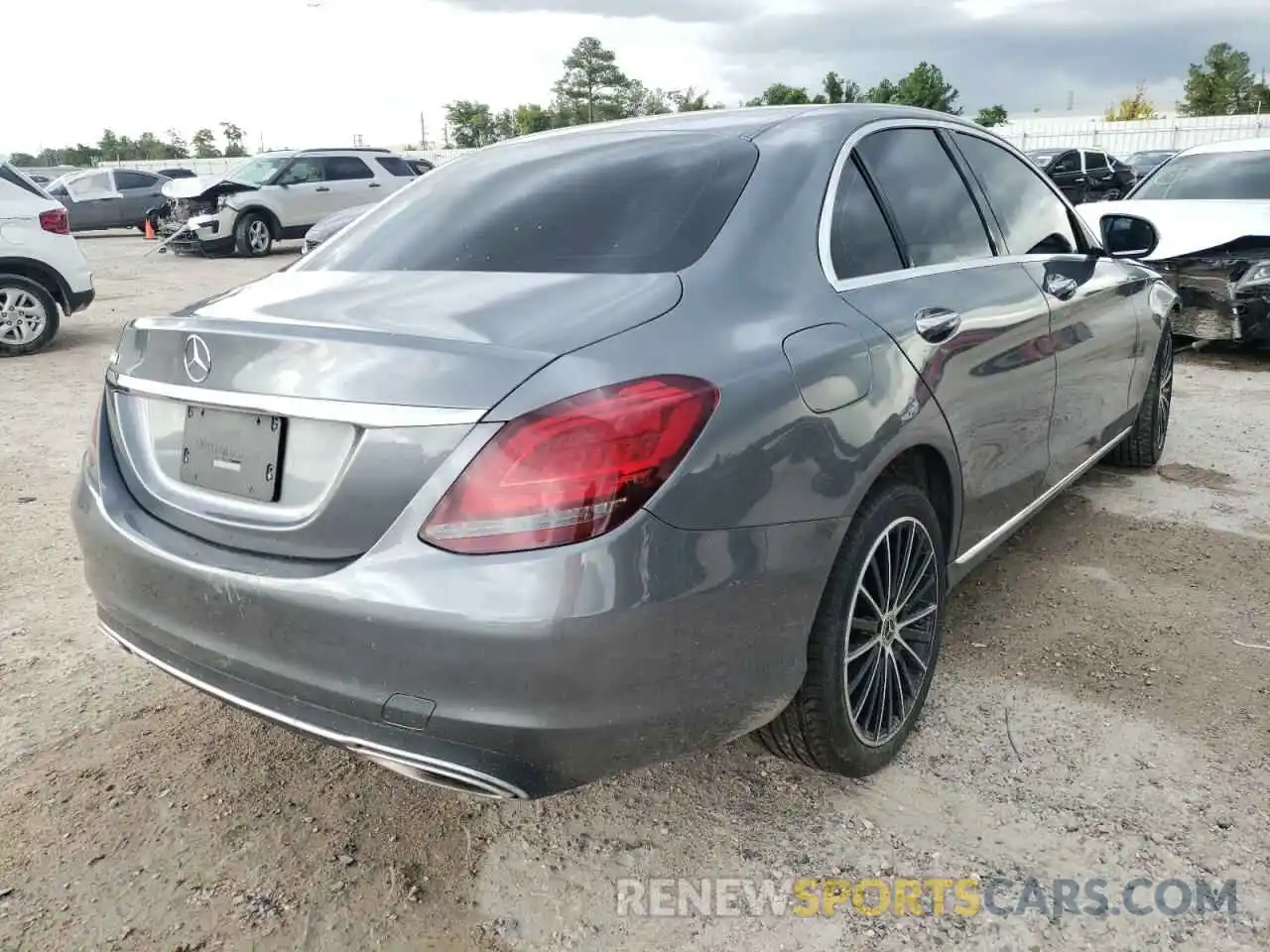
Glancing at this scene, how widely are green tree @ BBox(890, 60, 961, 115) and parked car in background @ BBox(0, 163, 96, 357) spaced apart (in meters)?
59.9

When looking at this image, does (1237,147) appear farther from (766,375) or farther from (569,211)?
(766,375)

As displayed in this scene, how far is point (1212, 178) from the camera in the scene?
854 cm

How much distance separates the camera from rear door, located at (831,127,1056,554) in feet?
8.29

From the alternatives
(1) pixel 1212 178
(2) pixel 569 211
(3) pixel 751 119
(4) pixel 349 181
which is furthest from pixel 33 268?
(4) pixel 349 181

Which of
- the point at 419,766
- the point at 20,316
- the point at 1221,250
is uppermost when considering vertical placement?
the point at 1221,250

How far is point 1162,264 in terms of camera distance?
24.6 feet

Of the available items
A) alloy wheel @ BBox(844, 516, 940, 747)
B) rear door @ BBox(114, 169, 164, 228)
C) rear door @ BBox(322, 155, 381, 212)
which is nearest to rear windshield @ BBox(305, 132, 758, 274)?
alloy wheel @ BBox(844, 516, 940, 747)

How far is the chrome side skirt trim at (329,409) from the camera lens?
177cm

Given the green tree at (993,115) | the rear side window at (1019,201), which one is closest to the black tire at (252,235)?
the rear side window at (1019,201)

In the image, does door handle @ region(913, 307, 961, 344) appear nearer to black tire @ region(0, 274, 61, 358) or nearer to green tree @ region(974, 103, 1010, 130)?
black tire @ region(0, 274, 61, 358)

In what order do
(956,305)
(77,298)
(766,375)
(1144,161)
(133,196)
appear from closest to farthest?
(766,375)
(956,305)
(77,298)
(133,196)
(1144,161)

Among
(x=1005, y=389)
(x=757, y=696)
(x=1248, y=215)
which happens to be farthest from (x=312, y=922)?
(x=1248, y=215)

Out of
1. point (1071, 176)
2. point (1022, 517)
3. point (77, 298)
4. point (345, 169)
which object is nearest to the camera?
point (1022, 517)

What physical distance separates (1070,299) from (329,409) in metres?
2.62
